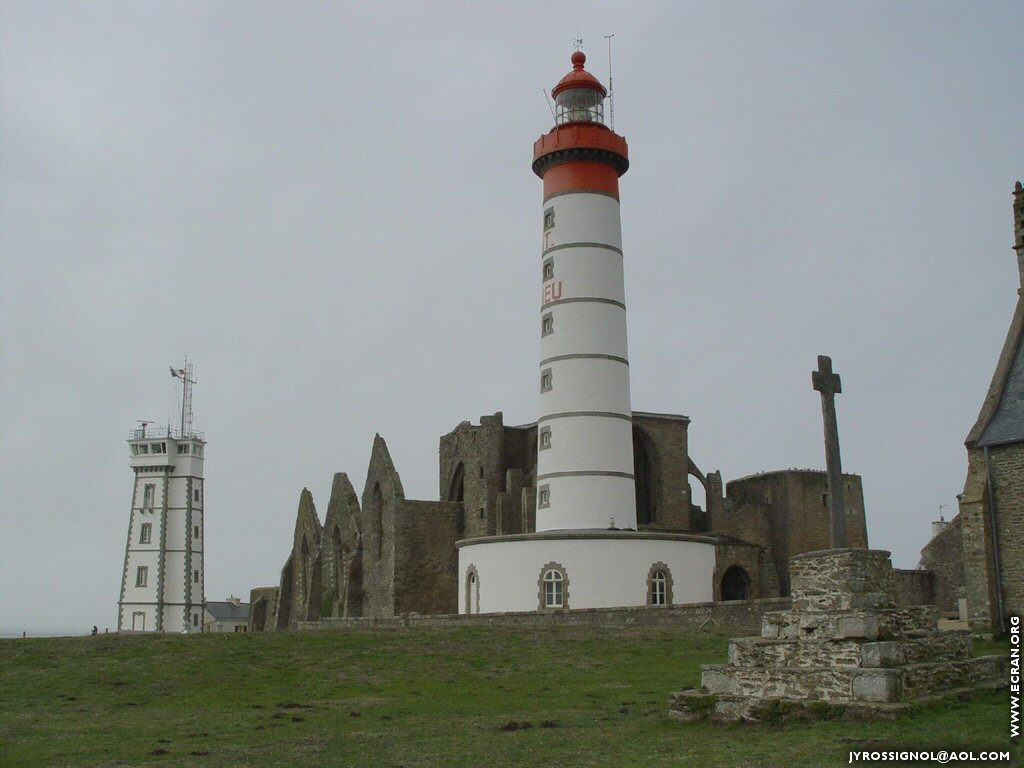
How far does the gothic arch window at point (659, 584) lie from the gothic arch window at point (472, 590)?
566 cm

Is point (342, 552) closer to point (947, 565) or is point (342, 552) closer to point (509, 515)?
point (509, 515)

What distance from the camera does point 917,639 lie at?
1408cm

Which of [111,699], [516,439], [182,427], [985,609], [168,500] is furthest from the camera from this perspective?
[182,427]

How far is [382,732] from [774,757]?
17.9 feet

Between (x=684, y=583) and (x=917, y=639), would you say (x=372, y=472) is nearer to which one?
(x=684, y=583)

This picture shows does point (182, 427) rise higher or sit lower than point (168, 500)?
higher

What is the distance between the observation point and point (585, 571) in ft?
106

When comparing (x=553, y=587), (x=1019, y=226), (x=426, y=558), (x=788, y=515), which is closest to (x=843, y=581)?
(x=1019, y=226)

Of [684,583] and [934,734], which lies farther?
[684,583]

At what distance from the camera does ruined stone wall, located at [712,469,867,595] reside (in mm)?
41656

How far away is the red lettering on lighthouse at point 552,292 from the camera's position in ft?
119

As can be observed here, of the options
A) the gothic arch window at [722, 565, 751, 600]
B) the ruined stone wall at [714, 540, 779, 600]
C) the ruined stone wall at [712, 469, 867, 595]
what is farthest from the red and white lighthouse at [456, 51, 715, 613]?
the ruined stone wall at [712, 469, 867, 595]

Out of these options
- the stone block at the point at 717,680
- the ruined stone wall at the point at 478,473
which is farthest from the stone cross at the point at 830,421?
the ruined stone wall at the point at 478,473

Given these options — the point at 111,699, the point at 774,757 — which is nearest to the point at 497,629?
the point at 111,699
